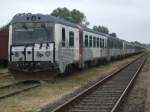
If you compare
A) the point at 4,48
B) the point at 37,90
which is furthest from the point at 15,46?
the point at 4,48

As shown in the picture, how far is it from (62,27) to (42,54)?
193 cm

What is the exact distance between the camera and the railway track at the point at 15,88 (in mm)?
15464

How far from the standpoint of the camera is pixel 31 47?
18766 millimetres

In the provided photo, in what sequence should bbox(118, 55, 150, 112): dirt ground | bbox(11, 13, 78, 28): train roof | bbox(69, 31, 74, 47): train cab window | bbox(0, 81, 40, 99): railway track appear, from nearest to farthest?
bbox(118, 55, 150, 112): dirt ground < bbox(0, 81, 40, 99): railway track < bbox(11, 13, 78, 28): train roof < bbox(69, 31, 74, 47): train cab window

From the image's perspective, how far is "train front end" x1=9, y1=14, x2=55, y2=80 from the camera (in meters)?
18.6

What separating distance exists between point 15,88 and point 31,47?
6.97 feet

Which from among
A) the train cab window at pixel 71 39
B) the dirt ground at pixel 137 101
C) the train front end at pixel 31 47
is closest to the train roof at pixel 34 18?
the train front end at pixel 31 47

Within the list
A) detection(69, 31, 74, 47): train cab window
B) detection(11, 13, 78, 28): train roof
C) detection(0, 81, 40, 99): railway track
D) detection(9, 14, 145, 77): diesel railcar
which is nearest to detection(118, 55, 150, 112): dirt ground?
detection(9, 14, 145, 77): diesel railcar

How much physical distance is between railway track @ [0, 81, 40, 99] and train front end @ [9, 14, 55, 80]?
44 cm

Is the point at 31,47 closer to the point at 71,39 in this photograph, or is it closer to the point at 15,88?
the point at 15,88

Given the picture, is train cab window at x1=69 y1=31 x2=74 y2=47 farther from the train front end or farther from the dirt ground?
the dirt ground

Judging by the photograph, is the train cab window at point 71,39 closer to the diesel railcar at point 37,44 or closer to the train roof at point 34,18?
the diesel railcar at point 37,44

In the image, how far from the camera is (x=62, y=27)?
19.8 meters

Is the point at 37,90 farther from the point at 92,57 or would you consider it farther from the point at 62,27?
the point at 92,57
